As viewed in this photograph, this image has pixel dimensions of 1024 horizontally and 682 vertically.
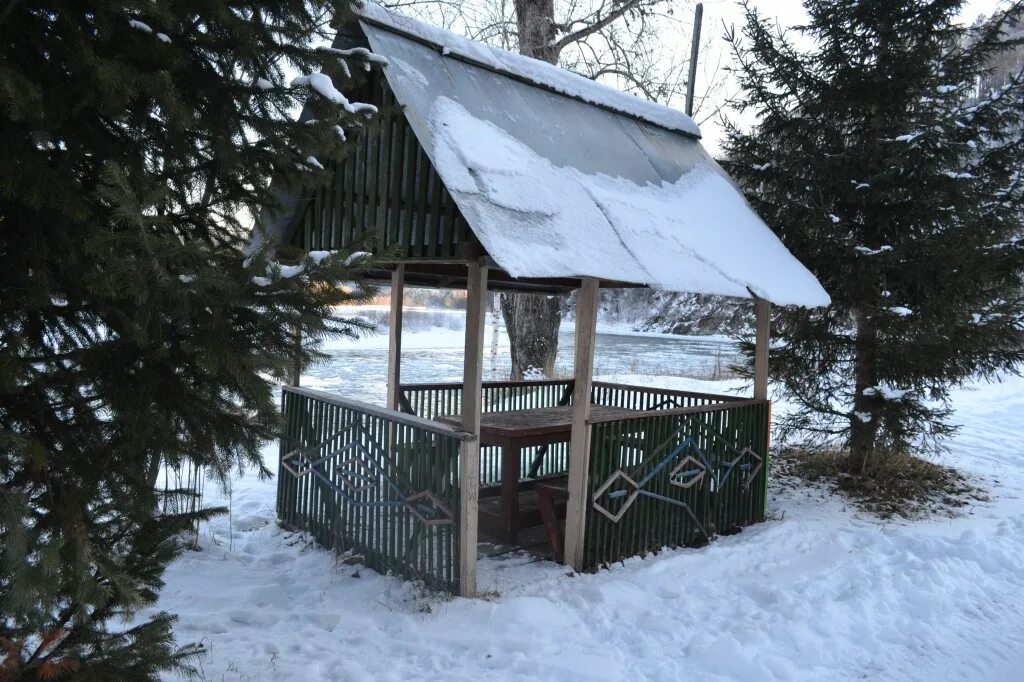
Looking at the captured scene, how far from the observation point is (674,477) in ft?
21.5

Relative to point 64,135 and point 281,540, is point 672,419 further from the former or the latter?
point 64,135

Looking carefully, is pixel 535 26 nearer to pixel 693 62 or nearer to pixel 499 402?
pixel 693 62

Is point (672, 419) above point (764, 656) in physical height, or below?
above

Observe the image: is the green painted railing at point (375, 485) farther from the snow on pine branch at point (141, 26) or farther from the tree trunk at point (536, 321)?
the tree trunk at point (536, 321)

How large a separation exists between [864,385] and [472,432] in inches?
238

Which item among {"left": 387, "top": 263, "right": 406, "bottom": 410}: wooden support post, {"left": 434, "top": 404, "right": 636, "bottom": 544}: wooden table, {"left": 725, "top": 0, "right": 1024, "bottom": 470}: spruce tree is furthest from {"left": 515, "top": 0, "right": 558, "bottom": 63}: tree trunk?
{"left": 434, "top": 404, "right": 636, "bottom": 544}: wooden table

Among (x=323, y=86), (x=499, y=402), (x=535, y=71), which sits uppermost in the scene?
(x=535, y=71)

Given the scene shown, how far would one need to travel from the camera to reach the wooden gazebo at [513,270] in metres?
5.14

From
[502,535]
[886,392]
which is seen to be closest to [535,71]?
[502,535]

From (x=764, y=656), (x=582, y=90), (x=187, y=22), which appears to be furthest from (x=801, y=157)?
(x=187, y=22)

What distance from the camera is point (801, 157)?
30.1 feet

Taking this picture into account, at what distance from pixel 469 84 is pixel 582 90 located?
1.62 metres

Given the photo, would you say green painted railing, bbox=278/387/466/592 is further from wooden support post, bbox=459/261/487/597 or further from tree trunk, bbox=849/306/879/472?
tree trunk, bbox=849/306/879/472

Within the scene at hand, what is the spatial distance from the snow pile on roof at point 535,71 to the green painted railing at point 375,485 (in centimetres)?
297
